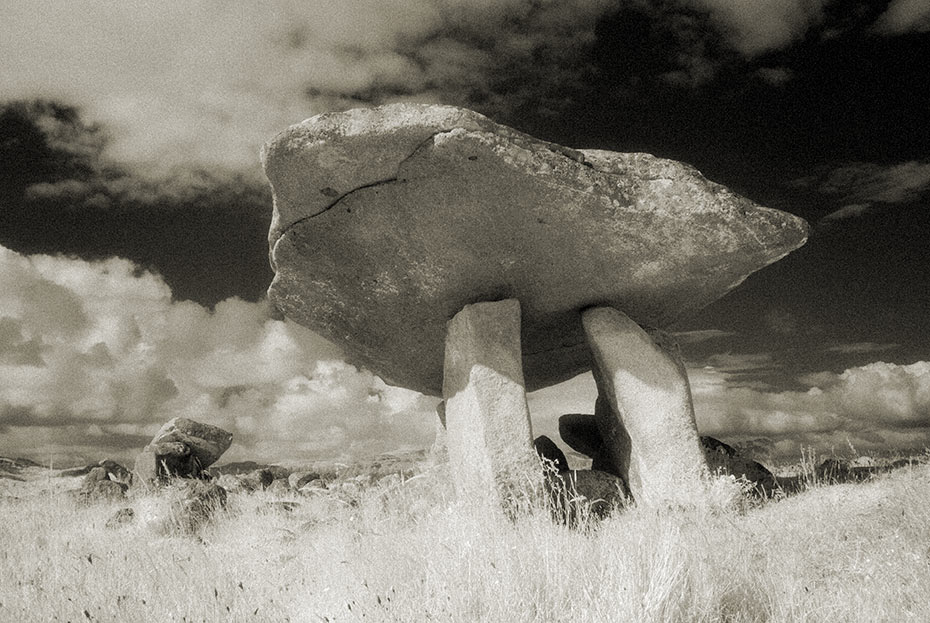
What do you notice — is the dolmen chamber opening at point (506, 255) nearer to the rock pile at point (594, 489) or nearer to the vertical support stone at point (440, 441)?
the rock pile at point (594, 489)

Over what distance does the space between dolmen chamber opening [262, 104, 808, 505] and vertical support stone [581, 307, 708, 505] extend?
0.02m

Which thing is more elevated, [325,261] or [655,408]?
[325,261]

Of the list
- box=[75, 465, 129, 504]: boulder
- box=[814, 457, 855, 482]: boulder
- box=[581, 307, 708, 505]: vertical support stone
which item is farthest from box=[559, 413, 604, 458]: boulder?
box=[75, 465, 129, 504]: boulder

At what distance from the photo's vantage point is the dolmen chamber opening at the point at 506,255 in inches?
234

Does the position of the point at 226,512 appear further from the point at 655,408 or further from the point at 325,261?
the point at 655,408

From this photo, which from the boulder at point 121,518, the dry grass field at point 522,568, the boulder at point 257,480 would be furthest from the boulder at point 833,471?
the boulder at point 257,480

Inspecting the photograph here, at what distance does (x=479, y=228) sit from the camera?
263 inches

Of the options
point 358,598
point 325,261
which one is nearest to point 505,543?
point 358,598

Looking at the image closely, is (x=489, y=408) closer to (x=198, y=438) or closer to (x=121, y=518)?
(x=121, y=518)

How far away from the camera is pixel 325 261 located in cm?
724

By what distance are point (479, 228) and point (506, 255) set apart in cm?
51

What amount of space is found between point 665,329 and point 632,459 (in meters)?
2.14

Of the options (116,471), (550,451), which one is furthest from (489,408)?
(116,471)

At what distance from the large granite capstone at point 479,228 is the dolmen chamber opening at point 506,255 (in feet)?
0.06
